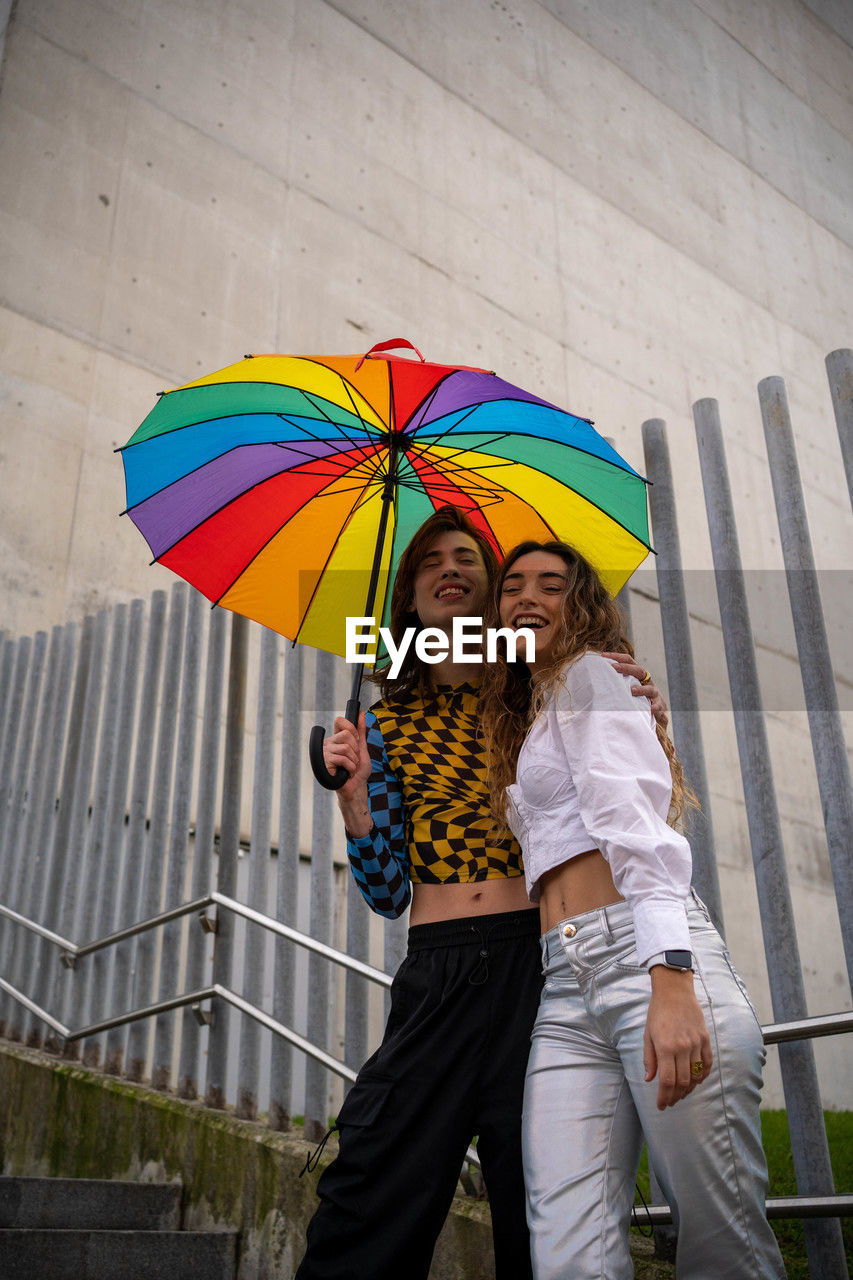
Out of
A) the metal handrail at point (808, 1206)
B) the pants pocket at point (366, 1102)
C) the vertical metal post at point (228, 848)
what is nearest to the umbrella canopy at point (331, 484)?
the pants pocket at point (366, 1102)

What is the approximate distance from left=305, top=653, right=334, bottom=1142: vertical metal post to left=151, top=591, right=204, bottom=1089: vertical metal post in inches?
A: 31.2

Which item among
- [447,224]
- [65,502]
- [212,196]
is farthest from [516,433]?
[447,224]

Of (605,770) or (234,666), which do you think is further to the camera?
(234,666)

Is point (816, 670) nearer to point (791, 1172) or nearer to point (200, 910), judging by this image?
point (791, 1172)

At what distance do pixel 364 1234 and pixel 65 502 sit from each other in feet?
17.1

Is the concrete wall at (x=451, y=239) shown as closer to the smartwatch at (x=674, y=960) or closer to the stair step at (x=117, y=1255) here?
the stair step at (x=117, y=1255)

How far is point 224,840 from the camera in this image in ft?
12.1

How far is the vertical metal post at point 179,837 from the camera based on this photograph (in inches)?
148

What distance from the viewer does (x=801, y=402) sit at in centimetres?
1047

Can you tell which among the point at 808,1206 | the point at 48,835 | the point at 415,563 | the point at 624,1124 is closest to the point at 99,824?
the point at 48,835

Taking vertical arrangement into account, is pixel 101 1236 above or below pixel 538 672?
below

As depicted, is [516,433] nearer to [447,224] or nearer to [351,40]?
[447,224]

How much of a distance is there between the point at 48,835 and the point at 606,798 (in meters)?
3.89

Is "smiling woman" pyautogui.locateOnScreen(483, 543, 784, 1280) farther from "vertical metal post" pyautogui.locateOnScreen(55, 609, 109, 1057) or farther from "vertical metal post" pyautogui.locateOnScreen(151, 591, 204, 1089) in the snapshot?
"vertical metal post" pyautogui.locateOnScreen(55, 609, 109, 1057)
